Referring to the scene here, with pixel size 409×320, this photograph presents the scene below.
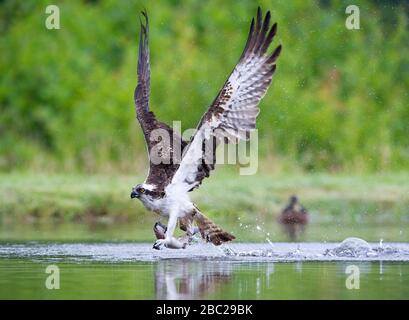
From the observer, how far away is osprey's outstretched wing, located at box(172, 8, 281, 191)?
13.2 meters

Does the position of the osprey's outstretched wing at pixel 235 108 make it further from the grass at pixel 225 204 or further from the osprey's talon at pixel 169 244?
the grass at pixel 225 204

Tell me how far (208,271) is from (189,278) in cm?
72

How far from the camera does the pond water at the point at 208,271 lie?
1079cm

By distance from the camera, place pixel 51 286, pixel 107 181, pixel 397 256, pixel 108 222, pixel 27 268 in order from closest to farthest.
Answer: pixel 51 286 < pixel 27 268 < pixel 397 256 < pixel 108 222 < pixel 107 181

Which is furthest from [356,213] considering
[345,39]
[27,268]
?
[345,39]

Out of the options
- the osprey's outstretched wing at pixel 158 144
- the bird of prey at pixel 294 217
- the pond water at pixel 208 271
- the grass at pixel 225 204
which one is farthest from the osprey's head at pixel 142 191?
the bird of prey at pixel 294 217

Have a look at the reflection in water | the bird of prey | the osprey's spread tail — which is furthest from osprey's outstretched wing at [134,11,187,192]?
the bird of prey

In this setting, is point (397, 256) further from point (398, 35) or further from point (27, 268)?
point (398, 35)

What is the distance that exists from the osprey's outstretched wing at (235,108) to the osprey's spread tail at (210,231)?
40 cm

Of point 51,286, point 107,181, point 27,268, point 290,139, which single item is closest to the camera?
point 51,286

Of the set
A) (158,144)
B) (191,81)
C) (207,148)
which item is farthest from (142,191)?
(191,81)

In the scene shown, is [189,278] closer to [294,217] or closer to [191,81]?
[294,217]

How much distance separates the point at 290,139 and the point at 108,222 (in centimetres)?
736

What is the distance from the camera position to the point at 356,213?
67.6 feet
